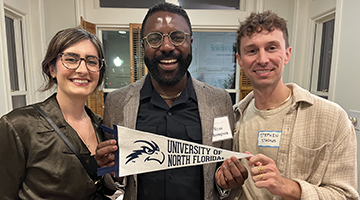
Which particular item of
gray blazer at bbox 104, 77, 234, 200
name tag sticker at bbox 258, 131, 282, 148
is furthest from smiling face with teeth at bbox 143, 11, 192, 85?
name tag sticker at bbox 258, 131, 282, 148

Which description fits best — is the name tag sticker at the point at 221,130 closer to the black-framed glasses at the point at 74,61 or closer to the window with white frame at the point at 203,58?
the black-framed glasses at the point at 74,61

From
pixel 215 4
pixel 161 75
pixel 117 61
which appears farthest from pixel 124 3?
pixel 161 75

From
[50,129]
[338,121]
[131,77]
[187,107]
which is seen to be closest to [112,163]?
[50,129]

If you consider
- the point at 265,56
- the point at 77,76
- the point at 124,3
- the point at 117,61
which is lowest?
the point at 77,76

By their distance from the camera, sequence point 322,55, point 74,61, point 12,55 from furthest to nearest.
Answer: point 322,55 < point 12,55 < point 74,61

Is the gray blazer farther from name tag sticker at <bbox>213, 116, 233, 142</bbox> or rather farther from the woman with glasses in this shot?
the woman with glasses

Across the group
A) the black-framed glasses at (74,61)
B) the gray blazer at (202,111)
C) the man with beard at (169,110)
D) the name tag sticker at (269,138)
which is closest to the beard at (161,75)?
the man with beard at (169,110)

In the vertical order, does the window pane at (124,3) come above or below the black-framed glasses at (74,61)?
above

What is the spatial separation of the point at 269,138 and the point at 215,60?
3.56 metres

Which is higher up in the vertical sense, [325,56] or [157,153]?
[325,56]

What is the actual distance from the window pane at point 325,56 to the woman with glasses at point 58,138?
3.84 meters

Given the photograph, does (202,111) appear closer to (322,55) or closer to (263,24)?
(263,24)

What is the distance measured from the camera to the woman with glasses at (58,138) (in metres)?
1.08

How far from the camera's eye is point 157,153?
1135 millimetres
